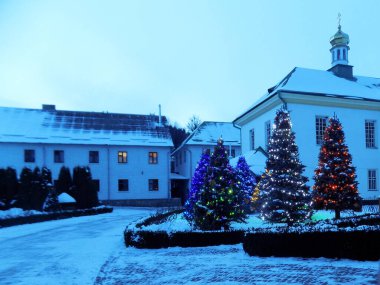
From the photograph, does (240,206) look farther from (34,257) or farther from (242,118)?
(242,118)

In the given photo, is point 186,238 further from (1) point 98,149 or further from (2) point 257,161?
(1) point 98,149

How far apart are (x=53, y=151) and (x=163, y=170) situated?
12.2 meters

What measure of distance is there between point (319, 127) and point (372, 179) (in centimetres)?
608

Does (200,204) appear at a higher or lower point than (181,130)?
lower

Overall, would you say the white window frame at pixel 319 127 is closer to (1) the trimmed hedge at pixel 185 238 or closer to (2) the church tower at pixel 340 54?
(2) the church tower at pixel 340 54

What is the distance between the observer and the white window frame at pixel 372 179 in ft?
93.7

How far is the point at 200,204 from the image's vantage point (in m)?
14.5

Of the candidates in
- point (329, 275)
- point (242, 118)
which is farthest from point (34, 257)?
point (242, 118)

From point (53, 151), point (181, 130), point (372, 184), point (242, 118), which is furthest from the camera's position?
point (181, 130)

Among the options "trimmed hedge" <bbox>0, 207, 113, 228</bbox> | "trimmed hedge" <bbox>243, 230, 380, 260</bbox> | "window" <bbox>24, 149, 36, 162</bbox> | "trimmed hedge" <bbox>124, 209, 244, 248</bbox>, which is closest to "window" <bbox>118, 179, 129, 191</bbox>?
"window" <bbox>24, 149, 36, 162</bbox>

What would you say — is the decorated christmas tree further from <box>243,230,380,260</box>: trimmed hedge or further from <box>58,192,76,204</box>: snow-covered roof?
<box>58,192,76,204</box>: snow-covered roof

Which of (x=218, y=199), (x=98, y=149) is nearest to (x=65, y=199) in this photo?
(x=98, y=149)

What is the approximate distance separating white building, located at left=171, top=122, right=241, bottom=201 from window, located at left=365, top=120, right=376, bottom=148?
18670 mm

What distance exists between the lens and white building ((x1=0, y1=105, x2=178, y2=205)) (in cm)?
4012
